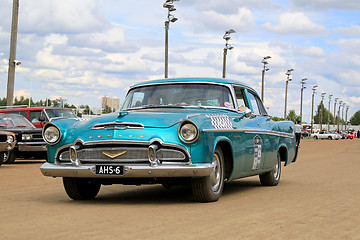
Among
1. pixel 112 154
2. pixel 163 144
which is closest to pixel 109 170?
pixel 112 154

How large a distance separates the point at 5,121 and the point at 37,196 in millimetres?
11267

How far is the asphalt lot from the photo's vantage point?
5809 millimetres

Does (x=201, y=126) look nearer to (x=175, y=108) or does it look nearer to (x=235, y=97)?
(x=175, y=108)

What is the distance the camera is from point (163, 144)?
25.7 ft

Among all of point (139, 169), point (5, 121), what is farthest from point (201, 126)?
point (5, 121)

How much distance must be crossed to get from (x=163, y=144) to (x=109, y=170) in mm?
745

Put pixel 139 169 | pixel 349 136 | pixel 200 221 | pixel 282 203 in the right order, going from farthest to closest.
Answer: pixel 349 136 < pixel 282 203 < pixel 139 169 < pixel 200 221

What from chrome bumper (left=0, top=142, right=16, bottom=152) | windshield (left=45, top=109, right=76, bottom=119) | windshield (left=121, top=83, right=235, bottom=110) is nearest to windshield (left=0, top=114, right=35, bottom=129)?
windshield (left=45, top=109, right=76, bottom=119)

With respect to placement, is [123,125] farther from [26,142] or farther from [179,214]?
[26,142]

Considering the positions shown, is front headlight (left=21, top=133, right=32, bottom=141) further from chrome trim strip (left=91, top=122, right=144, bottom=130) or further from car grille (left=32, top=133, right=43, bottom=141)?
chrome trim strip (left=91, top=122, right=144, bottom=130)

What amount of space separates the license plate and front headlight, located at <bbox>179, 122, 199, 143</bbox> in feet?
2.79

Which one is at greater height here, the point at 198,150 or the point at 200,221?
the point at 198,150

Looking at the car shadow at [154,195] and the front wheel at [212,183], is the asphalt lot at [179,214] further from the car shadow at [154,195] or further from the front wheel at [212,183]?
the front wheel at [212,183]

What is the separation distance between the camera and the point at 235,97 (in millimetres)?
10133
